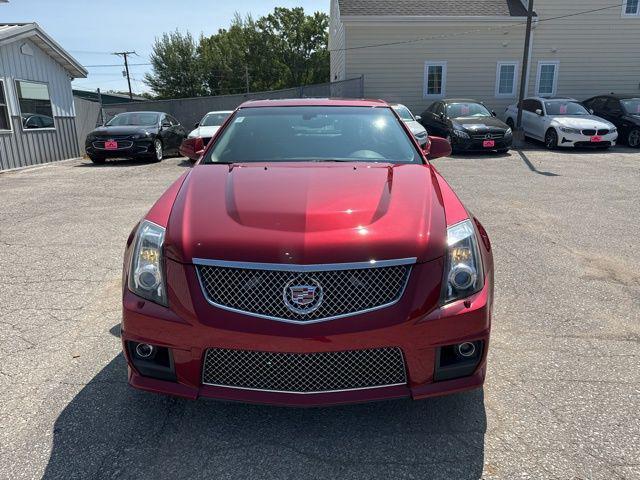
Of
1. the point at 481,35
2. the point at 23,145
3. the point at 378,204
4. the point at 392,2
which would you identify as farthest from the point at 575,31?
the point at 378,204

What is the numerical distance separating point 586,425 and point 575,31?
874 inches

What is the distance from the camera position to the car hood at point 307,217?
7.37 feet

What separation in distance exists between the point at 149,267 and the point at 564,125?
14.6 meters

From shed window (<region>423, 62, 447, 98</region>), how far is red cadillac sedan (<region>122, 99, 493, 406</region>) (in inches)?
765

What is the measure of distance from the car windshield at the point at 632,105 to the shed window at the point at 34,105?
17639mm

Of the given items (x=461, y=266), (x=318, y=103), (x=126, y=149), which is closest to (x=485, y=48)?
(x=126, y=149)

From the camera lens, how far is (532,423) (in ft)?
8.40

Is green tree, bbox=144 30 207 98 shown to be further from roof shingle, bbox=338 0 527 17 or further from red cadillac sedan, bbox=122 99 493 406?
red cadillac sedan, bbox=122 99 493 406

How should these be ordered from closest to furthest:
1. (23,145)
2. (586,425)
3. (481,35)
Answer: (586,425) → (23,145) → (481,35)

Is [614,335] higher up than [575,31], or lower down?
lower down

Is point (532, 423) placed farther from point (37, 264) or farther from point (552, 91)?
point (552, 91)

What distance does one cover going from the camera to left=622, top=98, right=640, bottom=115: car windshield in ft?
50.8

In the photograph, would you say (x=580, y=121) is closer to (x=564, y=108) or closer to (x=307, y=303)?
(x=564, y=108)

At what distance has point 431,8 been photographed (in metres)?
20.0
